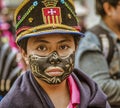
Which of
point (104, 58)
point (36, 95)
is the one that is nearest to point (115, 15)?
point (104, 58)

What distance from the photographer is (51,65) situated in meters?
3.19

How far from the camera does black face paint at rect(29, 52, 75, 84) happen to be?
10.4 ft

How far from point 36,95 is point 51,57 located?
0.28 meters

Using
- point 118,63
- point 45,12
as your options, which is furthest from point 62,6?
point 118,63

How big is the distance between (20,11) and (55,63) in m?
0.43

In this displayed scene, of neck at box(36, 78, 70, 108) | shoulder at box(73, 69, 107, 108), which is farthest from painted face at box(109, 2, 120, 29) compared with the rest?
neck at box(36, 78, 70, 108)

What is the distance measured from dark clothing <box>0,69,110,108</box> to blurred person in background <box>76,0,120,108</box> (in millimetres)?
982

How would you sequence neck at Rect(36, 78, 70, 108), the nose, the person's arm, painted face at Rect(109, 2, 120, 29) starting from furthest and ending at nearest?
painted face at Rect(109, 2, 120, 29), the person's arm, neck at Rect(36, 78, 70, 108), the nose

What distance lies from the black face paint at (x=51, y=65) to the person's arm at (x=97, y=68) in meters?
1.21

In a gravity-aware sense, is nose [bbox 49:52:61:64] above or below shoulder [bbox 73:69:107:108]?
above

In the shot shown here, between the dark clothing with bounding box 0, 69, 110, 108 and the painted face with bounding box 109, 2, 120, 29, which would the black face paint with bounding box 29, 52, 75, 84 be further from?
the painted face with bounding box 109, 2, 120, 29

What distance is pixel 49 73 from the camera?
320cm

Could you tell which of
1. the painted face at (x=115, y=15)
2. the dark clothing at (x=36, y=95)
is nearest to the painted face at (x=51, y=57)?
the dark clothing at (x=36, y=95)

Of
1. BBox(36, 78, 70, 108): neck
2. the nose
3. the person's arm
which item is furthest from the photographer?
the person's arm
